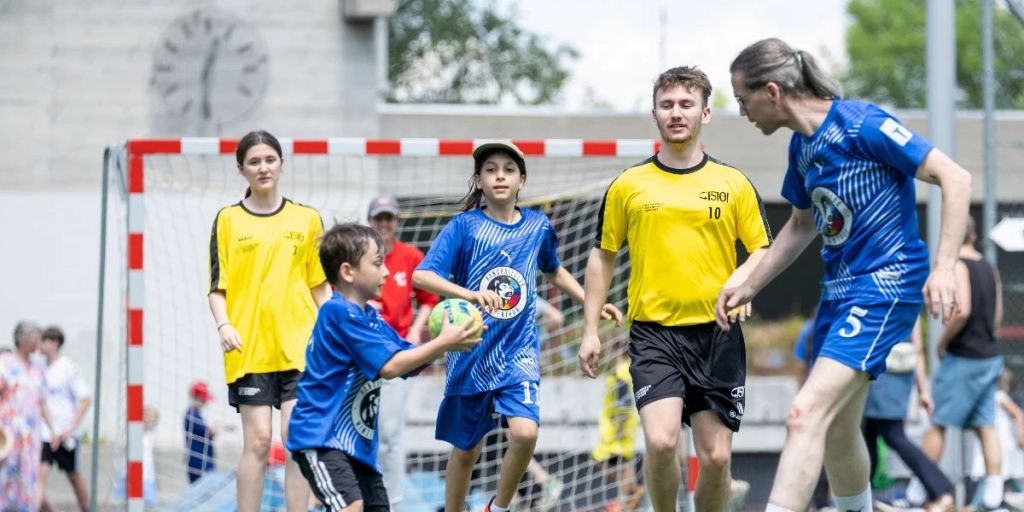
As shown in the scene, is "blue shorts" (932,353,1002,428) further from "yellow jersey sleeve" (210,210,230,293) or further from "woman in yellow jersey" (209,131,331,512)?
"yellow jersey sleeve" (210,210,230,293)

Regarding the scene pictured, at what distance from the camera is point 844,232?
17.7 feet

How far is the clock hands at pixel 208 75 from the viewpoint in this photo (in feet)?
63.0

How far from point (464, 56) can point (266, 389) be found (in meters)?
40.7

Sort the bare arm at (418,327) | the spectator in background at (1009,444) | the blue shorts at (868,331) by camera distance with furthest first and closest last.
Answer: the spectator in background at (1009,444), the bare arm at (418,327), the blue shorts at (868,331)

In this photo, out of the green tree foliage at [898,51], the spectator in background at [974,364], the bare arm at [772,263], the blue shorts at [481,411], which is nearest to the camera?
the bare arm at [772,263]

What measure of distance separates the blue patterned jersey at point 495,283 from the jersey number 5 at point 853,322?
1.73 meters

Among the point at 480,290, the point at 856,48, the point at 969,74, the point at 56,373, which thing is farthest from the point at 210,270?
the point at 856,48

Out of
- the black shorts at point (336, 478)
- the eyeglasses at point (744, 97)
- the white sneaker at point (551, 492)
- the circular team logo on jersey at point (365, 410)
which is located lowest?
the white sneaker at point (551, 492)

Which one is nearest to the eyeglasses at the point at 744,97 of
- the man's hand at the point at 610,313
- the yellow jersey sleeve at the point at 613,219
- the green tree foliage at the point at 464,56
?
the yellow jersey sleeve at the point at 613,219

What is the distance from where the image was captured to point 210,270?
23.2ft

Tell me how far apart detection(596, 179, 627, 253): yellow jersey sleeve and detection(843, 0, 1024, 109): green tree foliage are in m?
48.0

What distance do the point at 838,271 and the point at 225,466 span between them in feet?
33.4

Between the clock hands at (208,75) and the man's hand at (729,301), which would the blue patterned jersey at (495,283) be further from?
the clock hands at (208,75)

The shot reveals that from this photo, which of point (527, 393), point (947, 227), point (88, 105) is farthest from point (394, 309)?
point (88, 105)
